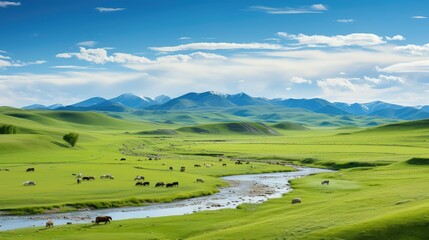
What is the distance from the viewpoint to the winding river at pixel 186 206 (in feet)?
171

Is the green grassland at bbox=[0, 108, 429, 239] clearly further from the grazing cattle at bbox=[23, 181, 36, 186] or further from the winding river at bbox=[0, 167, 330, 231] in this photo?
the winding river at bbox=[0, 167, 330, 231]

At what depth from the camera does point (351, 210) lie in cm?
4394

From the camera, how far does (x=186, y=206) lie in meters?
63.0

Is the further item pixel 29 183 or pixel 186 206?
pixel 29 183

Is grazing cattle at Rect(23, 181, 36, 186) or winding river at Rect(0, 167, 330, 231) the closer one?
winding river at Rect(0, 167, 330, 231)

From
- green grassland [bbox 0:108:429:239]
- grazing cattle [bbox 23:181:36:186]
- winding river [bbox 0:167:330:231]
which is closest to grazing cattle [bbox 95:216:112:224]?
green grassland [bbox 0:108:429:239]

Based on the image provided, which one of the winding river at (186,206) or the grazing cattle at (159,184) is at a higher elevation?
the grazing cattle at (159,184)

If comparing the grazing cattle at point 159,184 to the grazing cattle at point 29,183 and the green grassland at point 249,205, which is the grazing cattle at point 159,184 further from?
the grazing cattle at point 29,183

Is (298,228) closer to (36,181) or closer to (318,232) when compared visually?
(318,232)

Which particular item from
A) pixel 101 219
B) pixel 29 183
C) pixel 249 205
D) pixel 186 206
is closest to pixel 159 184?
pixel 186 206

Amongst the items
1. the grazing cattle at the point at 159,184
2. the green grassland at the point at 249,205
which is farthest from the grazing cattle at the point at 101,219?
the grazing cattle at the point at 159,184

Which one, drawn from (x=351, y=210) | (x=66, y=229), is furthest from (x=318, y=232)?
(x=66, y=229)

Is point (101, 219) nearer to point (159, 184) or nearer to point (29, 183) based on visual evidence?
point (159, 184)

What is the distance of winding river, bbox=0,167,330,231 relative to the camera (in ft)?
171
